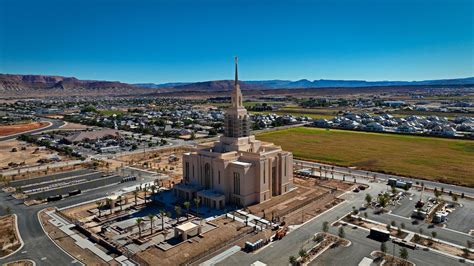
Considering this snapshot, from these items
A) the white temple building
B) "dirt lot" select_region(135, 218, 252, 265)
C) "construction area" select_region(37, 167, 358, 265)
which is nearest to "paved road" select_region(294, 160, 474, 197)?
"construction area" select_region(37, 167, 358, 265)

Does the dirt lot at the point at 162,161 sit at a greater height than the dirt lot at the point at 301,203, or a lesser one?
lesser

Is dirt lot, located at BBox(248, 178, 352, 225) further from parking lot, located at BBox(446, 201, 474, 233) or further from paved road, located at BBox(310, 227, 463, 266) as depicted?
parking lot, located at BBox(446, 201, 474, 233)

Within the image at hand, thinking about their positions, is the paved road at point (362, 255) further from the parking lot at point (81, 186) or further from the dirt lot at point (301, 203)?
the parking lot at point (81, 186)

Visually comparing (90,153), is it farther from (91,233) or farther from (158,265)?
(158,265)

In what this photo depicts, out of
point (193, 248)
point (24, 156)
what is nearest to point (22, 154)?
point (24, 156)

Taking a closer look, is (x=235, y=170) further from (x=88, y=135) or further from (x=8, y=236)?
(x=88, y=135)

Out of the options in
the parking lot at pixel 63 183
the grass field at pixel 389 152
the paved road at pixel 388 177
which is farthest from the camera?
the grass field at pixel 389 152

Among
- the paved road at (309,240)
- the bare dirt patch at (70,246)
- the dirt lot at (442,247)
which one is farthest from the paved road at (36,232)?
the dirt lot at (442,247)

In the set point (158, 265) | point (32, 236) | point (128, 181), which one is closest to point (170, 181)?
point (128, 181)
